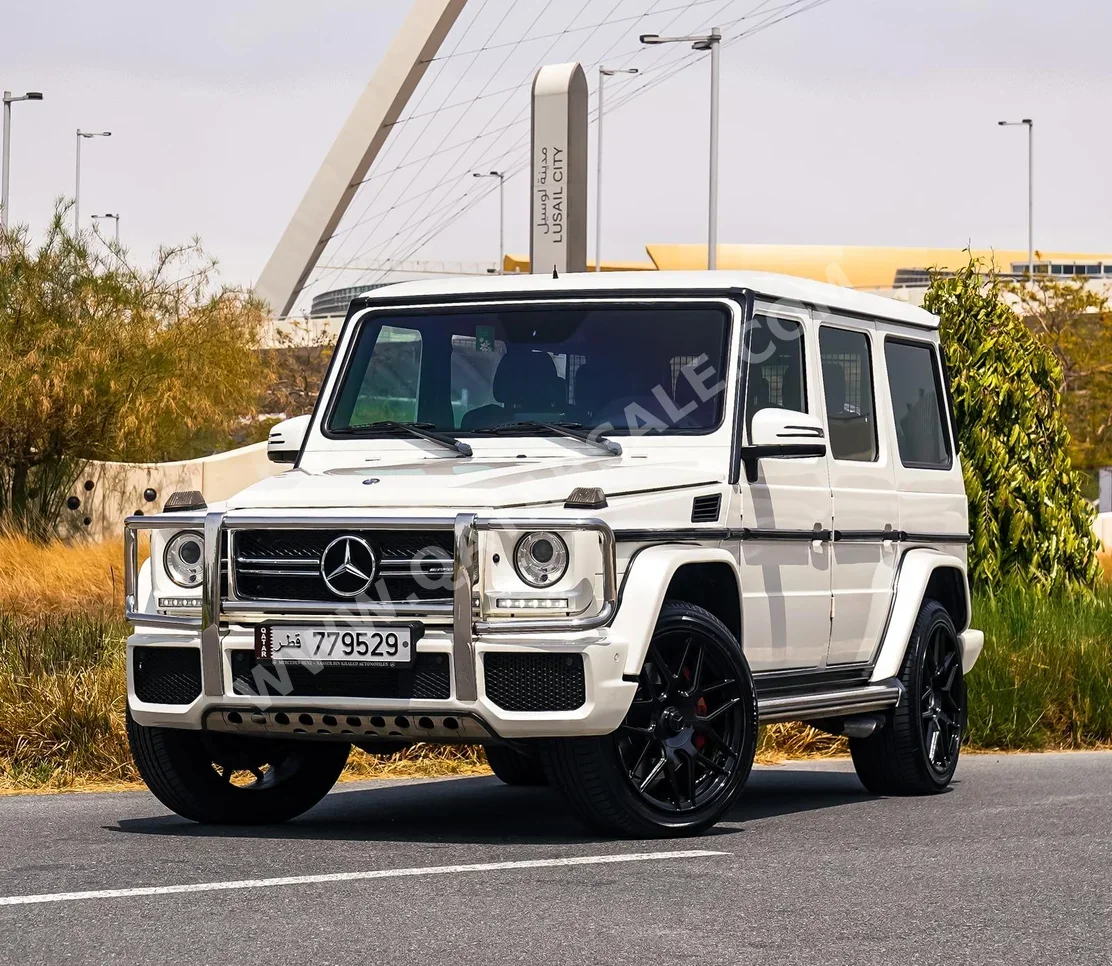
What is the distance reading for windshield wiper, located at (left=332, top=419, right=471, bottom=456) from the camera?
867 centimetres

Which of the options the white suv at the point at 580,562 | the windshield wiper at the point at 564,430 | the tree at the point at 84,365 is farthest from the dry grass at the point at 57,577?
the windshield wiper at the point at 564,430

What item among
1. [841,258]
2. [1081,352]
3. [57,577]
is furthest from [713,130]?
[841,258]

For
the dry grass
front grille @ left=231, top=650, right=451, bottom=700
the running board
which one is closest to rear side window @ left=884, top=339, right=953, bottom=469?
the running board

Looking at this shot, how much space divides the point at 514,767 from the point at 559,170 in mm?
8194

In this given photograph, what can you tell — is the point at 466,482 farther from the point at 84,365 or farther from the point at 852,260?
the point at 852,260

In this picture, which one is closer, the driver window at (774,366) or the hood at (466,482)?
the hood at (466,482)

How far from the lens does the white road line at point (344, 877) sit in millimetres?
6527

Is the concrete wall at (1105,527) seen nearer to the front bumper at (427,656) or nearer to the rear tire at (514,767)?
the rear tire at (514,767)

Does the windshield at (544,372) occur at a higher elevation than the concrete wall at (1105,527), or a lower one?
higher

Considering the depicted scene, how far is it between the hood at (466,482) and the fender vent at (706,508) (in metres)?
0.07

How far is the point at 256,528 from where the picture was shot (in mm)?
7801

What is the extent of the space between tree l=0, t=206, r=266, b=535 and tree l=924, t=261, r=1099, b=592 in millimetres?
16110

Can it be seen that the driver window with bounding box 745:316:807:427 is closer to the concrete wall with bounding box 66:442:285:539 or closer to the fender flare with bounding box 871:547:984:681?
the fender flare with bounding box 871:547:984:681

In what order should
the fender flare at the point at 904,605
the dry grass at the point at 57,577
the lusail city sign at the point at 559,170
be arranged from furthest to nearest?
1. the dry grass at the point at 57,577
2. the lusail city sign at the point at 559,170
3. the fender flare at the point at 904,605
